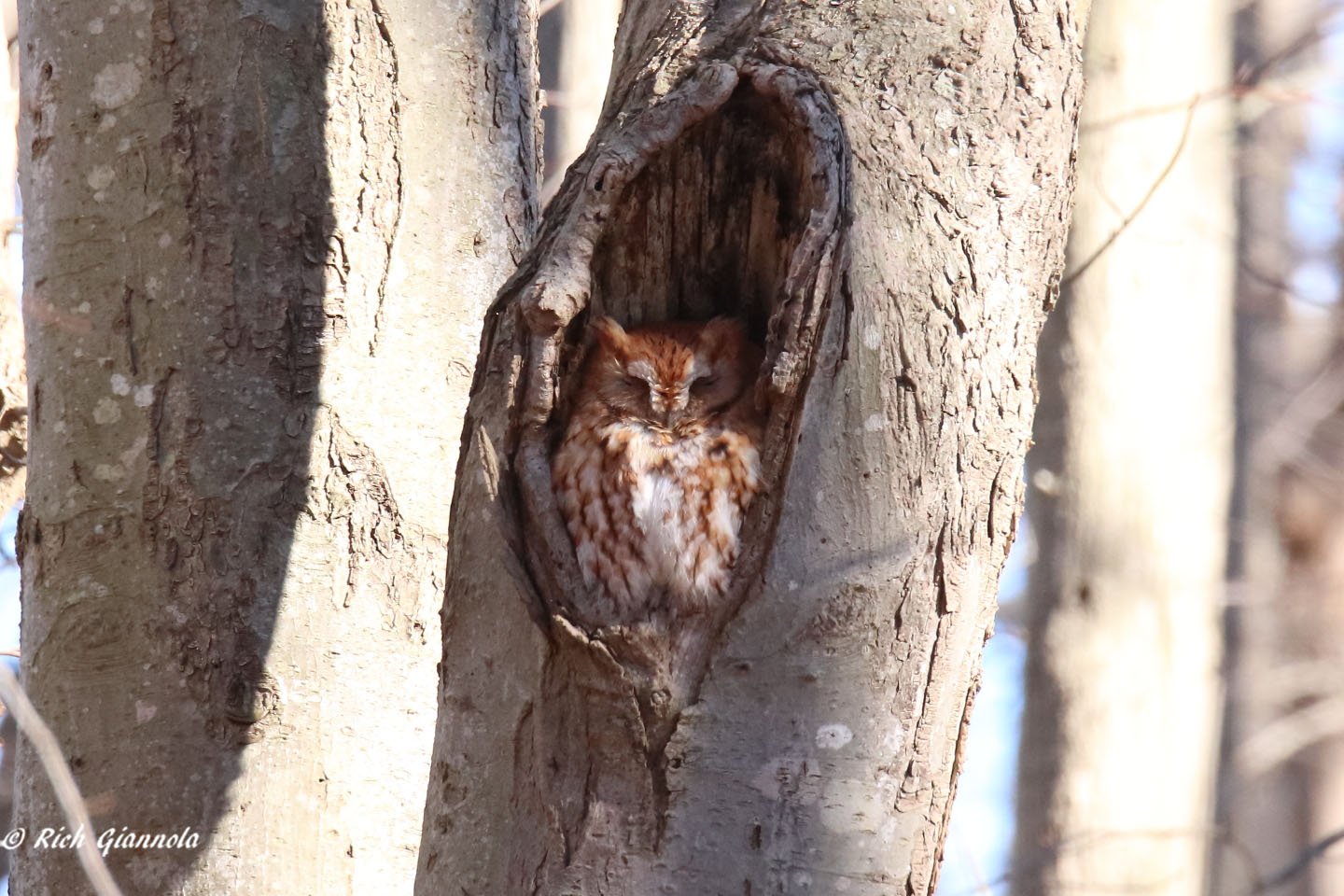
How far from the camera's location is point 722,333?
219 centimetres

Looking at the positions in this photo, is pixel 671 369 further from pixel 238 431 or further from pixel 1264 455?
pixel 1264 455

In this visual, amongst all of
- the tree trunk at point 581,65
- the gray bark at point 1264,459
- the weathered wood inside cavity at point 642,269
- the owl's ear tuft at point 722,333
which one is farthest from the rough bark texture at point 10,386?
the gray bark at point 1264,459

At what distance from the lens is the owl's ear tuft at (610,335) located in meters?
2.06

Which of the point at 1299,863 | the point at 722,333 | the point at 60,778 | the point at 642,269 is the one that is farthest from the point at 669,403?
the point at 1299,863

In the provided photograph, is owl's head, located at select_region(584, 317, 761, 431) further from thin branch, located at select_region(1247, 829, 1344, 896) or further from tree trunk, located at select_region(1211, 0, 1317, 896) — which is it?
tree trunk, located at select_region(1211, 0, 1317, 896)

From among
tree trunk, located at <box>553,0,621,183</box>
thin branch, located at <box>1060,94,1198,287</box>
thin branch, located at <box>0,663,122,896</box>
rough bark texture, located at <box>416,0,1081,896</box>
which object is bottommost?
thin branch, located at <box>0,663,122,896</box>

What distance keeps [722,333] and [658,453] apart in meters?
0.27

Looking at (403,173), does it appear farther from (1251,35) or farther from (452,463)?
(1251,35)

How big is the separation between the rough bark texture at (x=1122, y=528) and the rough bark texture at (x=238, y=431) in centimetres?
230

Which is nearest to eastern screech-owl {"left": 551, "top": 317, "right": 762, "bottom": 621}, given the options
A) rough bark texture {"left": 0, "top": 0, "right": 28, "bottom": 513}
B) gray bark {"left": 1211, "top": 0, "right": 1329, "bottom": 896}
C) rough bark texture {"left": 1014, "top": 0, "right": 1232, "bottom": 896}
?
rough bark texture {"left": 0, "top": 0, "right": 28, "bottom": 513}

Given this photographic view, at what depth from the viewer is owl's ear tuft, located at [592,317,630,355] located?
206 centimetres

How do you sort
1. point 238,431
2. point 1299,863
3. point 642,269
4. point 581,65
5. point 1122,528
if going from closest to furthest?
point 642,269, point 238,431, point 1122,528, point 1299,863, point 581,65

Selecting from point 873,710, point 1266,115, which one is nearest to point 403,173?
point 873,710

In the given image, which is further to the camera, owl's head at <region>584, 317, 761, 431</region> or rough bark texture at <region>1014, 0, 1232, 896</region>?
rough bark texture at <region>1014, 0, 1232, 896</region>
